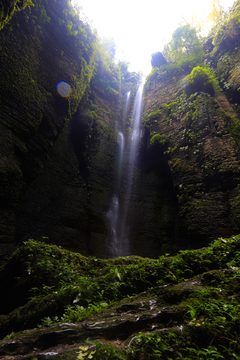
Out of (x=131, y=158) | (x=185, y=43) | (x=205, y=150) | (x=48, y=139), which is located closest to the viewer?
(x=48, y=139)

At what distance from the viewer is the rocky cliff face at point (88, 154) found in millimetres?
7008

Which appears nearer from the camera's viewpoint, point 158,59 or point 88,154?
point 88,154

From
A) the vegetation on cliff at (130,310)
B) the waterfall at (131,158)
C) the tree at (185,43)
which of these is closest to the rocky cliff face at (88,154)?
the waterfall at (131,158)

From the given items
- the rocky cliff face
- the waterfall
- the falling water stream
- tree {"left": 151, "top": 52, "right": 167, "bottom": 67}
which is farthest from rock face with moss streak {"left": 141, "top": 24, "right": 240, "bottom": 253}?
tree {"left": 151, "top": 52, "right": 167, "bottom": 67}

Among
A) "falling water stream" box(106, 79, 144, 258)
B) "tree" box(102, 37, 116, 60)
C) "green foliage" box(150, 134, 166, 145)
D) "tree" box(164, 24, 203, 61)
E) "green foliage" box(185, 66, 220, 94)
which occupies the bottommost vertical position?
"falling water stream" box(106, 79, 144, 258)

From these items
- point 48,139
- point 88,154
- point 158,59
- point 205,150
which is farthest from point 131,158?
point 158,59

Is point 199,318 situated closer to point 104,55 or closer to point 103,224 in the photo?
point 103,224

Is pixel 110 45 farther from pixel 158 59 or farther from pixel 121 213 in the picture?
pixel 121 213

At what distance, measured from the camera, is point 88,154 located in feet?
37.7

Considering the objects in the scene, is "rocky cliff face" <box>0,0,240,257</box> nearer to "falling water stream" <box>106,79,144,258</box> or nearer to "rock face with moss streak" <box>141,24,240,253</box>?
"rock face with moss streak" <box>141,24,240,253</box>

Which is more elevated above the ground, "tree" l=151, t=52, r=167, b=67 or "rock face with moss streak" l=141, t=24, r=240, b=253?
"tree" l=151, t=52, r=167, b=67

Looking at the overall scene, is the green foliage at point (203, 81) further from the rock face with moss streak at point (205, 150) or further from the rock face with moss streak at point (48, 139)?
the rock face with moss streak at point (48, 139)

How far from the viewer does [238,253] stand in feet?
10.6

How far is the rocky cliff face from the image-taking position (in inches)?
276
